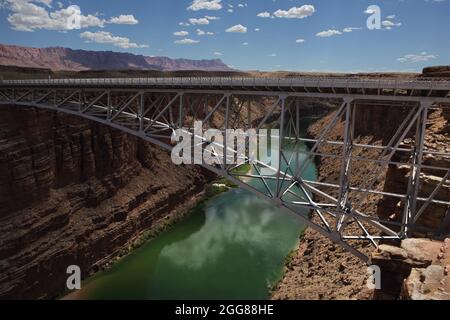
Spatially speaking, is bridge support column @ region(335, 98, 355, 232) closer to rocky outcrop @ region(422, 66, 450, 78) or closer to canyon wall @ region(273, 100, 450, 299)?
canyon wall @ region(273, 100, 450, 299)

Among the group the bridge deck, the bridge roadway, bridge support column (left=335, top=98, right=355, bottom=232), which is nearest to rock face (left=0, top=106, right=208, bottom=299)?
the bridge deck

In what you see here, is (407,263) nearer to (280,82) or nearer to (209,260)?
(280,82)

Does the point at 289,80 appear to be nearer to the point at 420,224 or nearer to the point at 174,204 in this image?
the point at 420,224

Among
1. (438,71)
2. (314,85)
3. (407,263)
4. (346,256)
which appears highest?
(438,71)

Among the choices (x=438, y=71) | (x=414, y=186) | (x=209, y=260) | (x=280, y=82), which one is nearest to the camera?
(x=414, y=186)

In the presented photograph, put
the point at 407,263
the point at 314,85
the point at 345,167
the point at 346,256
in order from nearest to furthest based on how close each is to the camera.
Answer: the point at 407,263, the point at 345,167, the point at 314,85, the point at 346,256

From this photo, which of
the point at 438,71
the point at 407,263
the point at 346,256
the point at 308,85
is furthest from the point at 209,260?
the point at 438,71
